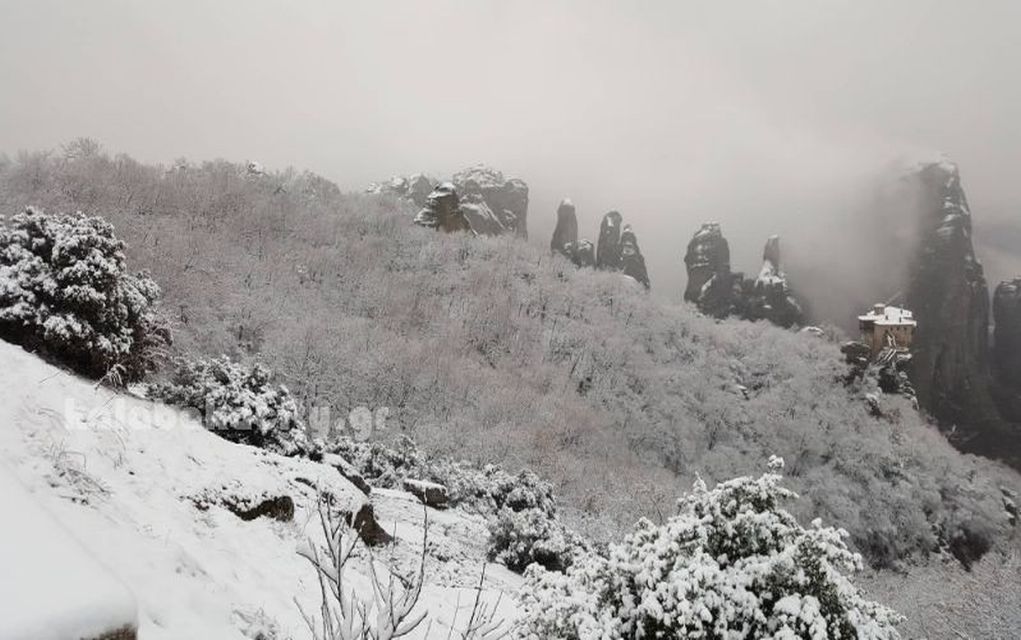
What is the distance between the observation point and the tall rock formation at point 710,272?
109 metres

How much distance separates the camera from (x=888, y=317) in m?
97.8

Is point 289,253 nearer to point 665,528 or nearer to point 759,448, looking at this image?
point 759,448

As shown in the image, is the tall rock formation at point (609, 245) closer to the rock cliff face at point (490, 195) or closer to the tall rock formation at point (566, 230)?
the tall rock formation at point (566, 230)

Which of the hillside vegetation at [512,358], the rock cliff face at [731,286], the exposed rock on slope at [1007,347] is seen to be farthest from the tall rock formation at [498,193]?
the exposed rock on slope at [1007,347]

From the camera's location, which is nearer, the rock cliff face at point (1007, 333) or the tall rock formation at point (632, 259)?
the rock cliff face at point (1007, 333)

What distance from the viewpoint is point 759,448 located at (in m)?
61.6

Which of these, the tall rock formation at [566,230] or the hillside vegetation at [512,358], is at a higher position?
the tall rock formation at [566,230]

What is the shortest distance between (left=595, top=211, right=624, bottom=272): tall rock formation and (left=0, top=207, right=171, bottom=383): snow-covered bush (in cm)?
10534

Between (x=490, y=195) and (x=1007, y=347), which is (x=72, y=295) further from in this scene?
(x=1007, y=347)

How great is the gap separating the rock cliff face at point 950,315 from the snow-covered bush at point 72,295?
116m

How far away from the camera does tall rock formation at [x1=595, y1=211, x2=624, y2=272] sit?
381 ft

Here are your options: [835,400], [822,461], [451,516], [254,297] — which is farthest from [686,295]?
[451,516]

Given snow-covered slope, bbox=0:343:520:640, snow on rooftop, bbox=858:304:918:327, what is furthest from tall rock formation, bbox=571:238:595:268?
snow-covered slope, bbox=0:343:520:640

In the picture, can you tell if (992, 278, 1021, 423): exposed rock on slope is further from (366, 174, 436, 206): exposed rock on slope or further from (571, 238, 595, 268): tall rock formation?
(366, 174, 436, 206): exposed rock on slope
